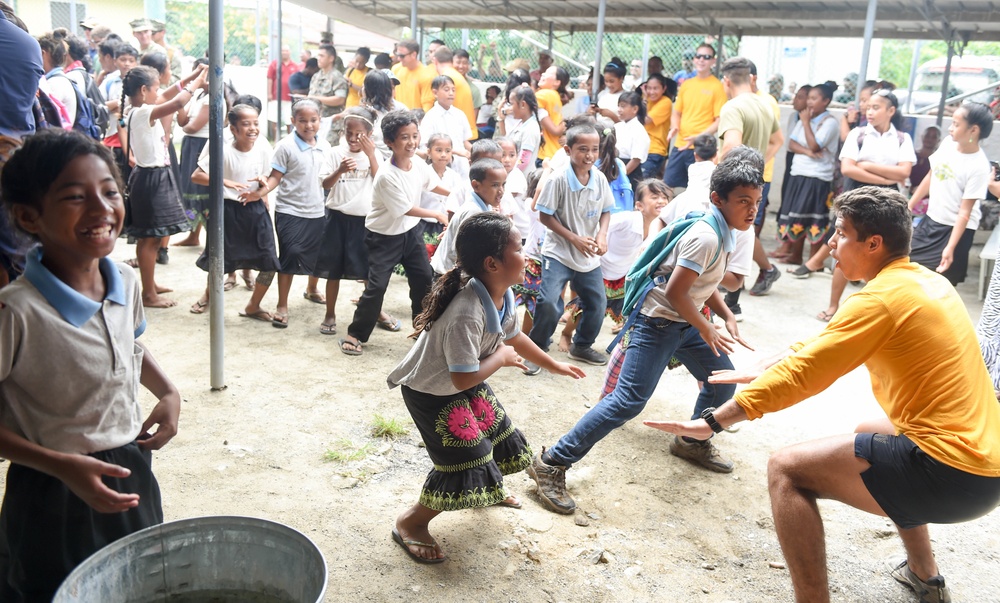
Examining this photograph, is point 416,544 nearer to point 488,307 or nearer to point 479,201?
point 488,307

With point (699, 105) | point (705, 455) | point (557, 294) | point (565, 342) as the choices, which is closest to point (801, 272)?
point (699, 105)

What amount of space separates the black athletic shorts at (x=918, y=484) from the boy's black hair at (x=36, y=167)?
2354mm

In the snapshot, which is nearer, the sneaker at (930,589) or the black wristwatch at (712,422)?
the black wristwatch at (712,422)

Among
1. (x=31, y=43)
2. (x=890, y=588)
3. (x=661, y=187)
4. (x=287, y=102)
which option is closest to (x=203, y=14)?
(x=287, y=102)

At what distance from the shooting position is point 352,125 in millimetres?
5461

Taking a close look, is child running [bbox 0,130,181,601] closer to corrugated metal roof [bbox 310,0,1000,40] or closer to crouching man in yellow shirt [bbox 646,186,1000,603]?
crouching man in yellow shirt [bbox 646,186,1000,603]

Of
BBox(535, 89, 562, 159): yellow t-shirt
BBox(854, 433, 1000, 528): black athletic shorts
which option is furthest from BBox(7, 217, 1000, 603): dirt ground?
BBox(535, 89, 562, 159): yellow t-shirt

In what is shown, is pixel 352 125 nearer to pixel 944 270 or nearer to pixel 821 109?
pixel 944 270

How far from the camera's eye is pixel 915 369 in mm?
2574

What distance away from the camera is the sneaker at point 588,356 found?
5.49 metres

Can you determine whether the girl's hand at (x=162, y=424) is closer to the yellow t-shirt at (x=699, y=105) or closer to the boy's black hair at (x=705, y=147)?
the boy's black hair at (x=705, y=147)

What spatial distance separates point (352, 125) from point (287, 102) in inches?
443

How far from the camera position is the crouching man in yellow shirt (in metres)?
2.53

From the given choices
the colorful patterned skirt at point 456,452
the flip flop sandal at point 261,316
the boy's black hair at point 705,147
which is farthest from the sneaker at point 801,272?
the colorful patterned skirt at point 456,452
